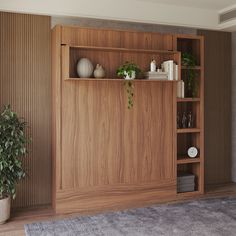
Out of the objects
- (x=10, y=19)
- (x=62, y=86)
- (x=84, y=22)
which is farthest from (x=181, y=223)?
(x=10, y=19)

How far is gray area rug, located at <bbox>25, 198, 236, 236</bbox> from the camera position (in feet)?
10.9

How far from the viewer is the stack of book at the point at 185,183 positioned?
15.3 feet

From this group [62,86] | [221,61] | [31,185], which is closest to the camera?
[62,86]

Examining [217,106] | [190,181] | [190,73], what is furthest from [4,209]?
[217,106]

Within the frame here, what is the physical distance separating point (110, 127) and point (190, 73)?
4.61 ft

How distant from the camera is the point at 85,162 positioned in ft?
13.4

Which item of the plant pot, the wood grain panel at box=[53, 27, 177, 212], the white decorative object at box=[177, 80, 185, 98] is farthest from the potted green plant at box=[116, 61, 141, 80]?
the plant pot

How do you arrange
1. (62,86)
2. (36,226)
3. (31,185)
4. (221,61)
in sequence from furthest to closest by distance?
(221,61) < (31,185) < (62,86) < (36,226)

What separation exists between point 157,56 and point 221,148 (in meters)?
1.97

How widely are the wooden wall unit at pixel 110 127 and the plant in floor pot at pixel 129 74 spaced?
0.06 meters

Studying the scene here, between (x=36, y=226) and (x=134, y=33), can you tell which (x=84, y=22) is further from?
(x=36, y=226)

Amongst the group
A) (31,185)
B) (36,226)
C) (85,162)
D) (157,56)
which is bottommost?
(36,226)

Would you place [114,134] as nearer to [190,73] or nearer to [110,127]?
[110,127]

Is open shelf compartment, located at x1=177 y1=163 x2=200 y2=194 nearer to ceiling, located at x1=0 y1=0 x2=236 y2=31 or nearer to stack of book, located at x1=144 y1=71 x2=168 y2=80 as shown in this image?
stack of book, located at x1=144 y1=71 x2=168 y2=80
